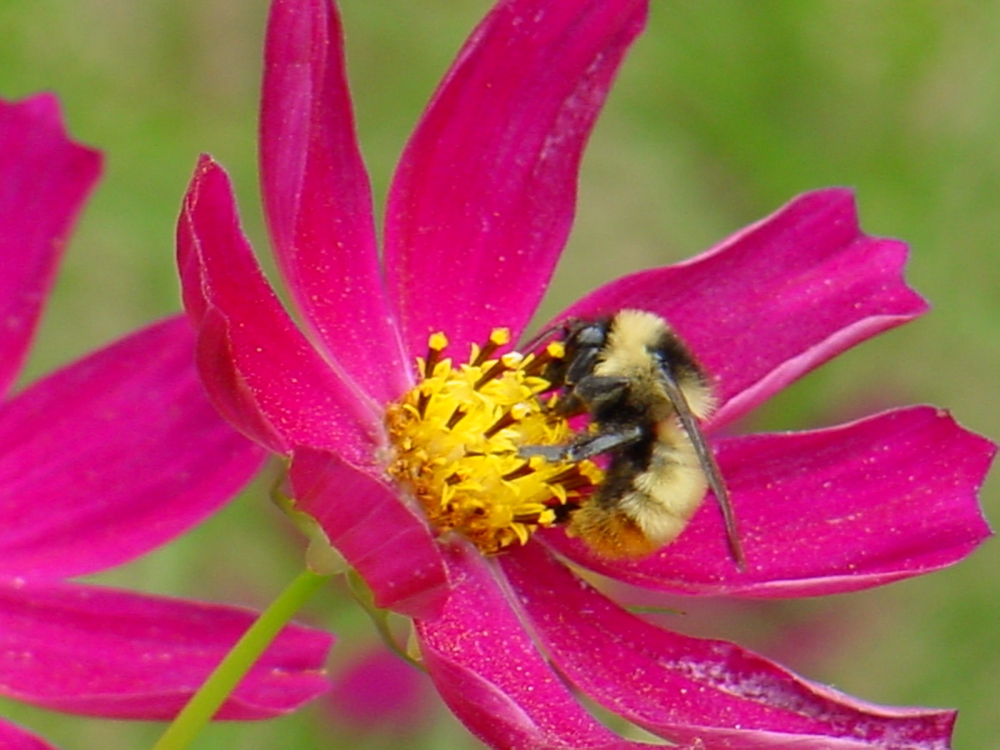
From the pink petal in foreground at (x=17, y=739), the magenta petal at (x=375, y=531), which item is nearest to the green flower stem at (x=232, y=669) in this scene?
the magenta petal at (x=375, y=531)

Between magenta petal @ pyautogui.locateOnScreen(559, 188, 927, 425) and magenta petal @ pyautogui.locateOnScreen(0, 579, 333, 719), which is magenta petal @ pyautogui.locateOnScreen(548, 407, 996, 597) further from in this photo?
magenta petal @ pyautogui.locateOnScreen(0, 579, 333, 719)

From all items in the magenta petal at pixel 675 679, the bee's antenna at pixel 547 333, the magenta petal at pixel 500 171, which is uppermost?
the magenta petal at pixel 500 171

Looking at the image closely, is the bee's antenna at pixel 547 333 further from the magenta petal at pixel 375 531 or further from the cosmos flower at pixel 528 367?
the magenta petal at pixel 375 531

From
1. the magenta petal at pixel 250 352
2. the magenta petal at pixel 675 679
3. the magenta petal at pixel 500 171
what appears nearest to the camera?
the magenta petal at pixel 250 352

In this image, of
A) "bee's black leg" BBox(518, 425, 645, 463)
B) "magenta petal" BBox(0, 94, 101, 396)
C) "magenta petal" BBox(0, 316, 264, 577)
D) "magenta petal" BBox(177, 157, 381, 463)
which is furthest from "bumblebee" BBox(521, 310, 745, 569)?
"magenta petal" BBox(0, 94, 101, 396)

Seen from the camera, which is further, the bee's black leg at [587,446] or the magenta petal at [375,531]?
the bee's black leg at [587,446]

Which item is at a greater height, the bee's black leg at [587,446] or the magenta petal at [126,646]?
the bee's black leg at [587,446]
